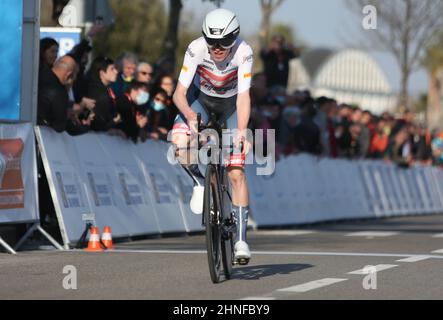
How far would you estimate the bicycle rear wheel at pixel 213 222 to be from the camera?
34.5ft

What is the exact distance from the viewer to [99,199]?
1667 cm

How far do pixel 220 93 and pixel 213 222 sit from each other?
1.25 meters

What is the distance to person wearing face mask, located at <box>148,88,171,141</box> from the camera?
1941cm

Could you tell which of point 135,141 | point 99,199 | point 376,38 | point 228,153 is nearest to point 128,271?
point 228,153

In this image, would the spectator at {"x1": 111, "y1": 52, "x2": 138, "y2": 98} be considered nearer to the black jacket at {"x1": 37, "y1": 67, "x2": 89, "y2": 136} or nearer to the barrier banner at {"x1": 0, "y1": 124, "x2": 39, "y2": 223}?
the black jacket at {"x1": 37, "y1": 67, "x2": 89, "y2": 136}

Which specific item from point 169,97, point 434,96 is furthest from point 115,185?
point 434,96

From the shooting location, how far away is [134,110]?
18203mm

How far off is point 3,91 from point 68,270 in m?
4.28

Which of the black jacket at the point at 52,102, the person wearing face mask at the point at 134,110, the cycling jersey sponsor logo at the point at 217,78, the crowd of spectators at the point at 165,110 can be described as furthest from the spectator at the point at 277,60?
the cycling jersey sponsor logo at the point at 217,78

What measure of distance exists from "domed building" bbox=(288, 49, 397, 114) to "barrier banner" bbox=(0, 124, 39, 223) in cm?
14216

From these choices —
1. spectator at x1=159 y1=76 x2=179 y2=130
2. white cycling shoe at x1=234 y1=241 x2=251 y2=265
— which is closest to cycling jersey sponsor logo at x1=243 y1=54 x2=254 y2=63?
white cycling shoe at x1=234 y1=241 x2=251 y2=265

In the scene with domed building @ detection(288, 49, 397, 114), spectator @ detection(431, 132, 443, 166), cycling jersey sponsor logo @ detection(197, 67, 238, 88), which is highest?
cycling jersey sponsor logo @ detection(197, 67, 238, 88)
